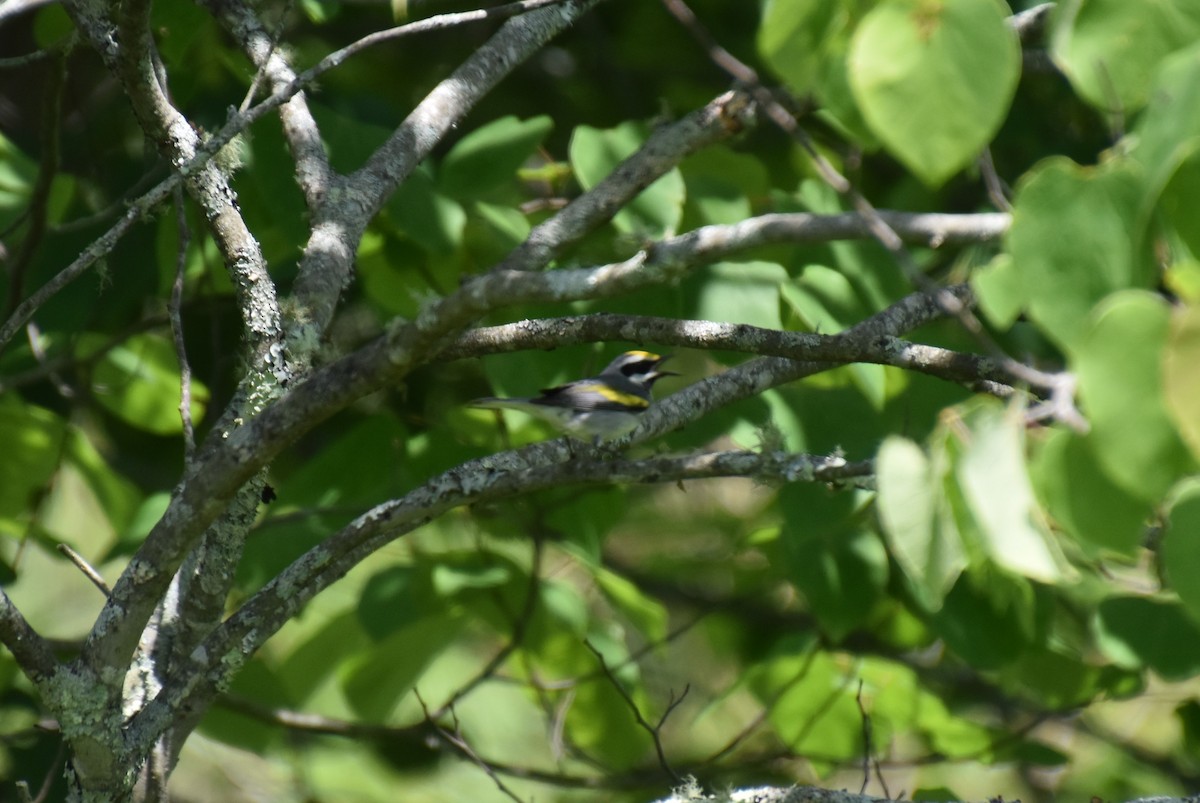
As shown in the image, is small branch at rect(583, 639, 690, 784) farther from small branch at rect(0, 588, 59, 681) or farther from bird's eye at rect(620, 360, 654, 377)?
bird's eye at rect(620, 360, 654, 377)

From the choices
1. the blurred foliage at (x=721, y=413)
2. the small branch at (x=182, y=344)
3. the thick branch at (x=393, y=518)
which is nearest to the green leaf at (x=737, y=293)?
the blurred foliage at (x=721, y=413)

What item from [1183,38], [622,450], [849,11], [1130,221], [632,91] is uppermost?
[632,91]

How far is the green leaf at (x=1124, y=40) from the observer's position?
161 centimetres

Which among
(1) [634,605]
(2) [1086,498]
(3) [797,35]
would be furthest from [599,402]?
(2) [1086,498]

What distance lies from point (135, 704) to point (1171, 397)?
227cm

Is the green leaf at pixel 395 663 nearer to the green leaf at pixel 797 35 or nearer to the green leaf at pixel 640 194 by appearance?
the green leaf at pixel 640 194

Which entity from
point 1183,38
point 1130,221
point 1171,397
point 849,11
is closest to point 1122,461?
point 1171,397

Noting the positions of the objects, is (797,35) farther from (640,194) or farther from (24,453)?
(24,453)

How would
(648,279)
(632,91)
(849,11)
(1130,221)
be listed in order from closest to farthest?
(1130,221)
(849,11)
(648,279)
(632,91)

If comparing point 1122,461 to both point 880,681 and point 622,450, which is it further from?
point 880,681

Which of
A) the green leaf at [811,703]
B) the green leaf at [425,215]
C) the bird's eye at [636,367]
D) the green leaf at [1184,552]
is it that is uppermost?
the bird's eye at [636,367]

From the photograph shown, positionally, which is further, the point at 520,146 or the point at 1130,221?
the point at 520,146

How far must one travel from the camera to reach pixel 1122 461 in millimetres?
1346

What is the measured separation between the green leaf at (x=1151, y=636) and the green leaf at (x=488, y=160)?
2.38 m
